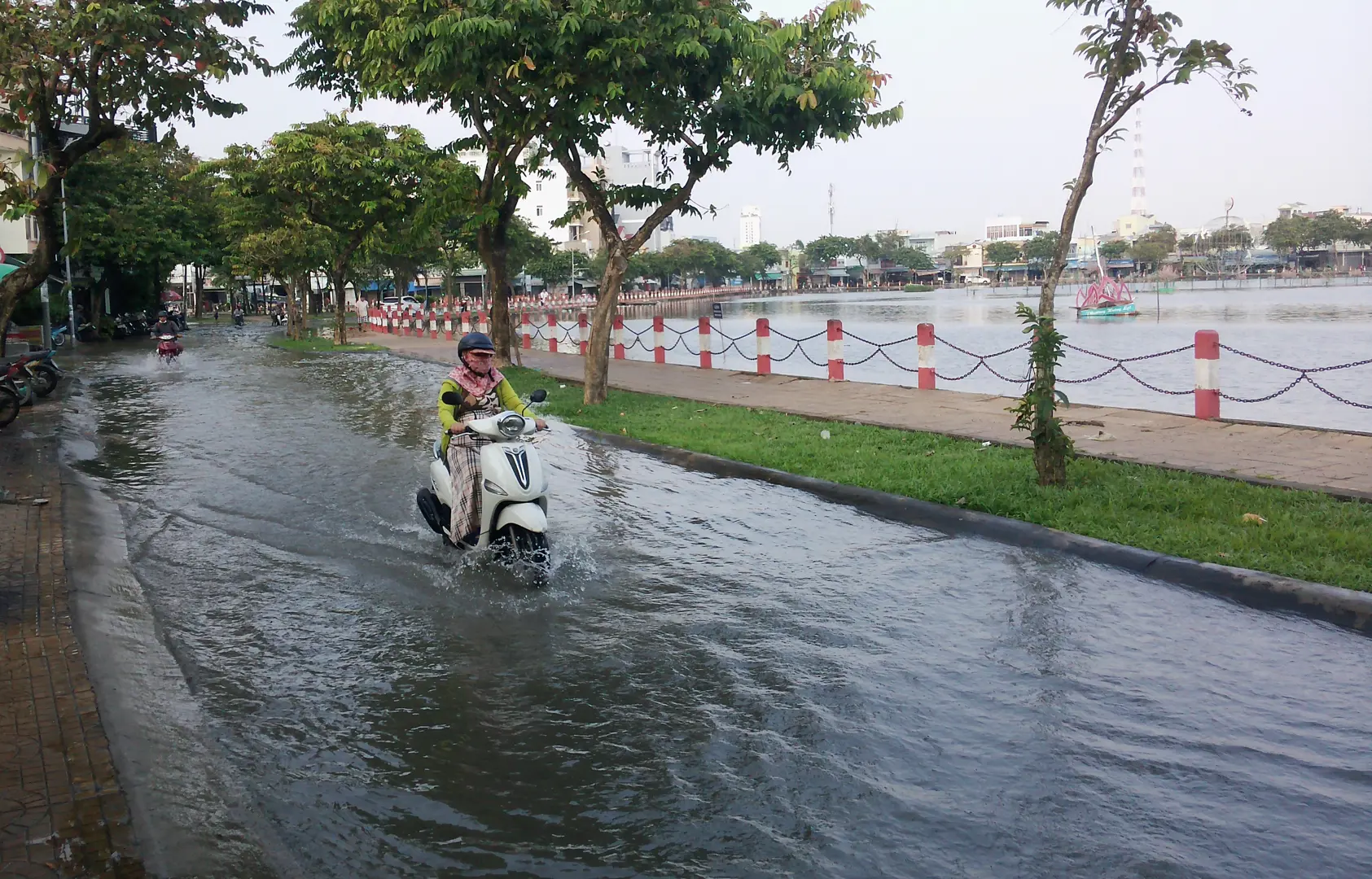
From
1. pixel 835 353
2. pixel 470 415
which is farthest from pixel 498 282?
pixel 470 415

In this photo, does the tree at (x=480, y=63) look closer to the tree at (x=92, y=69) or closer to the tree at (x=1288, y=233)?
the tree at (x=92, y=69)

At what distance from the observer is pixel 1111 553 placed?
733 cm

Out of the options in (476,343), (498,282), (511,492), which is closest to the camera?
(511,492)

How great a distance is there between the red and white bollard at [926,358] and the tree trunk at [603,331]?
4.39m

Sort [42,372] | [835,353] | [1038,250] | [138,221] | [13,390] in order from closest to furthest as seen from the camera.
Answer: [13,390] < [835,353] < [42,372] < [138,221] < [1038,250]

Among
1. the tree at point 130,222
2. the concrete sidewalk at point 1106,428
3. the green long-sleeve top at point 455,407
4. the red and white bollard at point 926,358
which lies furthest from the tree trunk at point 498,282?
the tree at point 130,222

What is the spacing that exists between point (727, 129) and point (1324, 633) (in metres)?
11.9

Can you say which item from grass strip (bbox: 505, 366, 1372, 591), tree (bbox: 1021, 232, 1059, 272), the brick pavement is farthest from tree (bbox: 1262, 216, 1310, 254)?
the brick pavement

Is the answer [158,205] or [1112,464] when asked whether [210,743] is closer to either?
[1112,464]

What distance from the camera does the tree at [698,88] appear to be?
14375mm

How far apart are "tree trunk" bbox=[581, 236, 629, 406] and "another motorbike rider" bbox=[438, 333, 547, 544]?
28.5ft

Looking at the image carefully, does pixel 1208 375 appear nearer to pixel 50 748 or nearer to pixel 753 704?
pixel 753 704

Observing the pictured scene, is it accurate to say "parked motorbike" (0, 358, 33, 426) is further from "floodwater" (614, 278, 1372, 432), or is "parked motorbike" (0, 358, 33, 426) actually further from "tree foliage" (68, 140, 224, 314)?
"tree foliage" (68, 140, 224, 314)

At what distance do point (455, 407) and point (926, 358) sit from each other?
10.3m
